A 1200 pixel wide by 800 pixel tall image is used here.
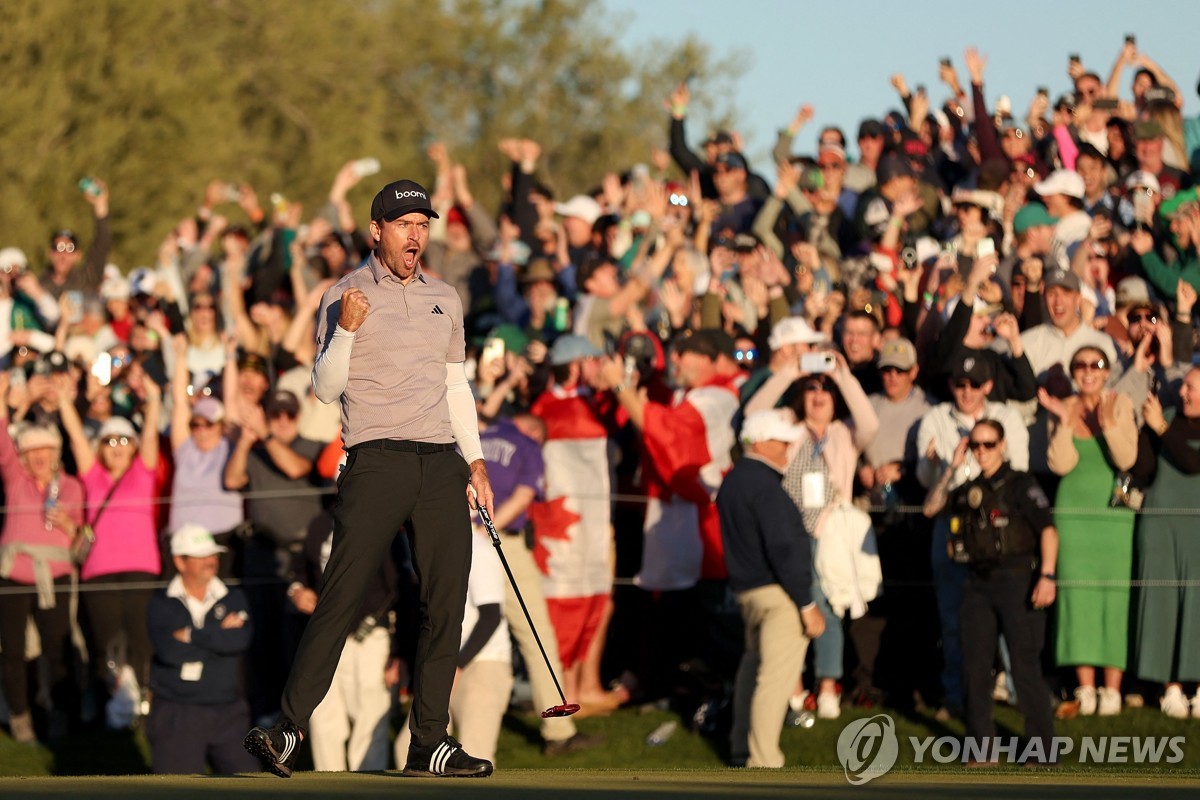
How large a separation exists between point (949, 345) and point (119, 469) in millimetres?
→ 5839

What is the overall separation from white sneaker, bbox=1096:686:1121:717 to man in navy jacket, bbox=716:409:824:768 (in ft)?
5.91

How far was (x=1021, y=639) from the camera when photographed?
493 inches

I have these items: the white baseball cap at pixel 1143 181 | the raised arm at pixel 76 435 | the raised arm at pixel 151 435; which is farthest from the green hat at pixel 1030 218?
the raised arm at pixel 76 435

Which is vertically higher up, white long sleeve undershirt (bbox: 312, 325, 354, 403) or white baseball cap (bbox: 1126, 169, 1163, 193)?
white baseball cap (bbox: 1126, 169, 1163, 193)

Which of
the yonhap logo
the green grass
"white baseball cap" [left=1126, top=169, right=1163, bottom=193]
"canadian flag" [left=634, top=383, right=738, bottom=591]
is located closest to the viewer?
the yonhap logo

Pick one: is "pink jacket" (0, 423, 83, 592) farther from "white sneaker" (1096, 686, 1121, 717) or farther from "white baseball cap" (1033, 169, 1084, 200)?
"white baseball cap" (1033, 169, 1084, 200)

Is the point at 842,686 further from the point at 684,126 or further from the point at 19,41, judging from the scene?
the point at 19,41

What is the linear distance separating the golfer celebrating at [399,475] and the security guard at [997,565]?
4.45 metres

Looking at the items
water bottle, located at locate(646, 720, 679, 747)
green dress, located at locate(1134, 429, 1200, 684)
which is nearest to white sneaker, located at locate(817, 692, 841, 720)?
water bottle, located at locate(646, 720, 679, 747)

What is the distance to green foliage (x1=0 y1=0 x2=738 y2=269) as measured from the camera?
33250 millimetres

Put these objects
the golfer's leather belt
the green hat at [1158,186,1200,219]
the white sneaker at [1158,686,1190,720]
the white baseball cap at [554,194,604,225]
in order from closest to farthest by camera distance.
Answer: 1. the golfer's leather belt
2. the white sneaker at [1158,686,1190,720]
3. the green hat at [1158,186,1200,219]
4. the white baseball cap at [554,194,604,225]

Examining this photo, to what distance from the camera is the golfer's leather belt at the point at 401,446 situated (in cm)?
868

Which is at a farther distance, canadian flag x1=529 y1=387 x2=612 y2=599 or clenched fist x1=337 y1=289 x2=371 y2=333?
canadian flag x1=529 y1=387 x2=612 y2=599

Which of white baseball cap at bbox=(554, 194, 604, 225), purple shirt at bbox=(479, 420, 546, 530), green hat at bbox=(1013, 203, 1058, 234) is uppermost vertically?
white baseball cap at bbox=(554, 194, 604, 225)
